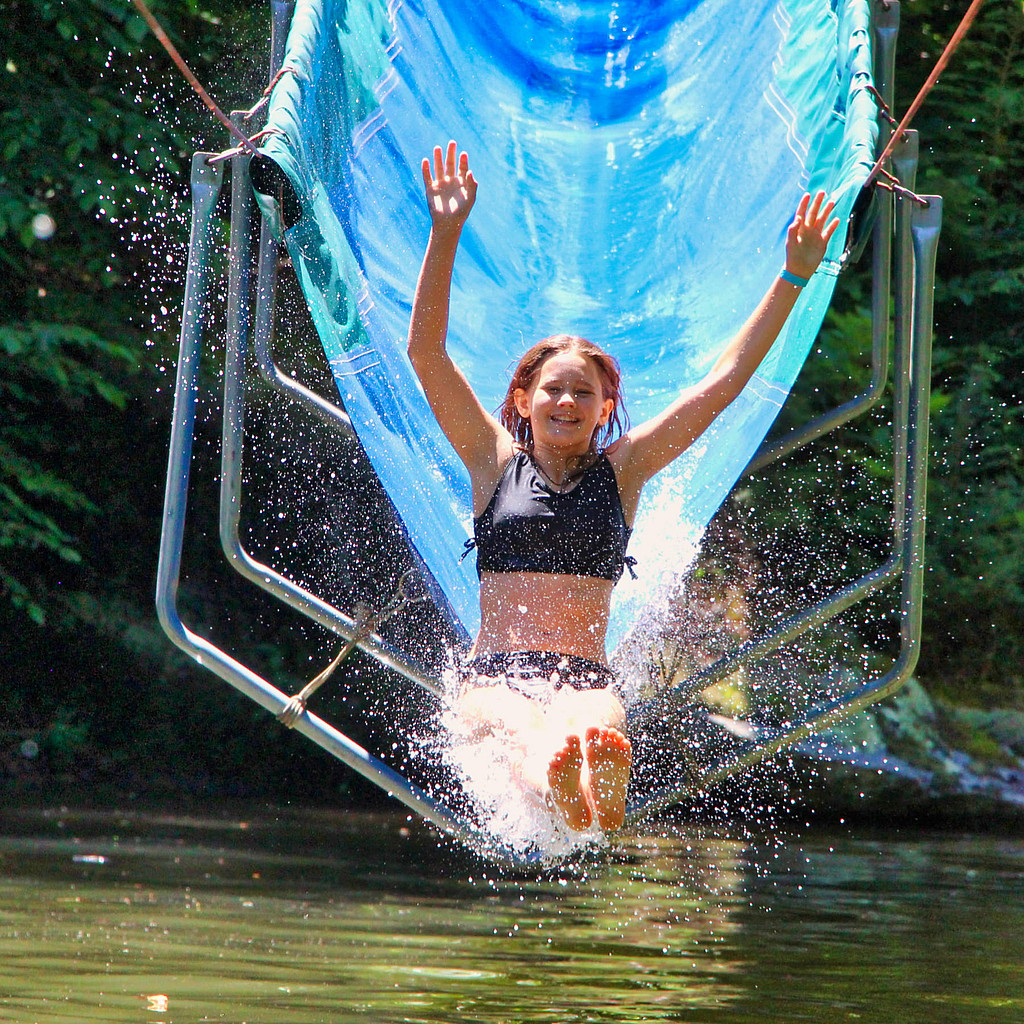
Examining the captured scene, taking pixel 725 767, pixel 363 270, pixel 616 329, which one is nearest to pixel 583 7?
pixel 616 329

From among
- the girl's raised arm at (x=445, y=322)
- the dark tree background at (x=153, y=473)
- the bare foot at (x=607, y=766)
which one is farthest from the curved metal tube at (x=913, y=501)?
the dark tree background at (x=153, y=473)

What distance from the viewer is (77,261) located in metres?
6.07

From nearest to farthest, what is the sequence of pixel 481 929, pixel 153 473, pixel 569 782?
pixel 569 782 → pixel 481 929 → pixel 153 473

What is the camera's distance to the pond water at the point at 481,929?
9.10 feet

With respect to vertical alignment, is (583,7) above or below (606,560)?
above

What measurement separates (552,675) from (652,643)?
1046 millimetres

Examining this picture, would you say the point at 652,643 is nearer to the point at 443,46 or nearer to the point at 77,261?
the point at 443,46

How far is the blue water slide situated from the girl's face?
326mm

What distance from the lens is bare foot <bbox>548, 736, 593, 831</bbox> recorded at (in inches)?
87.8

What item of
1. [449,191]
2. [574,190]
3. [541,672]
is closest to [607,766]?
[541,672]

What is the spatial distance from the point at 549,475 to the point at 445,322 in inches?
12.4

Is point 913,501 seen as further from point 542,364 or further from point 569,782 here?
point 569,782

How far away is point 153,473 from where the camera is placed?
261 inches

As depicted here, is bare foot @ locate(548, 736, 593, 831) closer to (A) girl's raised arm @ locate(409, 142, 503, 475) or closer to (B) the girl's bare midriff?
(B) the girl's bare midriff
